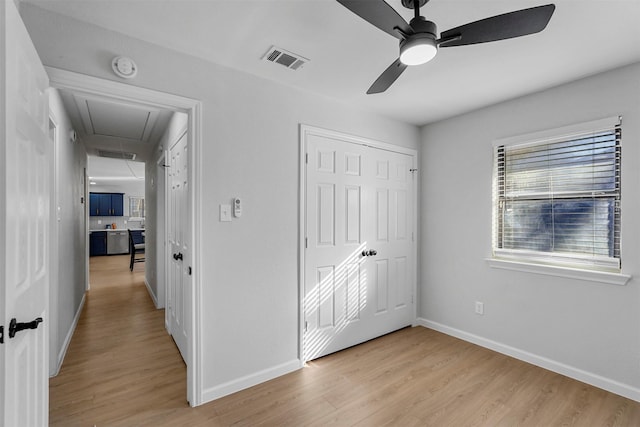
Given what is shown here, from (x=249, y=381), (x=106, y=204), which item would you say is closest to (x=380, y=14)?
(x=249, y=381)

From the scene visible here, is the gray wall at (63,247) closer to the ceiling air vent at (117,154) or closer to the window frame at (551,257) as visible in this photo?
the ceiling air vent at (117,154)

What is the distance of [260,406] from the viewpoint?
2025mm

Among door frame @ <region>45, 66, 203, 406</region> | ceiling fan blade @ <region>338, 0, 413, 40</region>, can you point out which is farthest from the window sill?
door frame @ <region>45, 66, 203, 406</region>

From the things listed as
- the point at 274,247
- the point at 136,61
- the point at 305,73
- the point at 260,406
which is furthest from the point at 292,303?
the point at 136,61

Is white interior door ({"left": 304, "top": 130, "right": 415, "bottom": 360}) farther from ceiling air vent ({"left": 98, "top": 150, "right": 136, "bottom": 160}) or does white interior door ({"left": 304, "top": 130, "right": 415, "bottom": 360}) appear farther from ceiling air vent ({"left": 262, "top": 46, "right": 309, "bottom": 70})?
ceiling air vent ({"left": 98, "top": 150, "right": 136, "bottom": 160})

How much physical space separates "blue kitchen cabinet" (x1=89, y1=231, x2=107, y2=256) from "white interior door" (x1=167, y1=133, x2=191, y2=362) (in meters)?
7.70

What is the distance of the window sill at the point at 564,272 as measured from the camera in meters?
2.17

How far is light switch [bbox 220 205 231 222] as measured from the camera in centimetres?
215

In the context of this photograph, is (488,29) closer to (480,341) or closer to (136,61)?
(136,61)

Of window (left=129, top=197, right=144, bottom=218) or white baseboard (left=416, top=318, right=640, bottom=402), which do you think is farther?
window (left=129, top=197, right=144, bottom=218)

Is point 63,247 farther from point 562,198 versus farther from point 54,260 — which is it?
point 562,198

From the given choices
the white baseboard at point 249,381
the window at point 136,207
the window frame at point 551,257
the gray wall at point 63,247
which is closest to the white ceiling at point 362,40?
the window frame at point 551,257

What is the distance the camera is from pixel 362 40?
6.10 feet

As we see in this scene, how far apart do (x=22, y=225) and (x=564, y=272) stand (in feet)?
11.6
